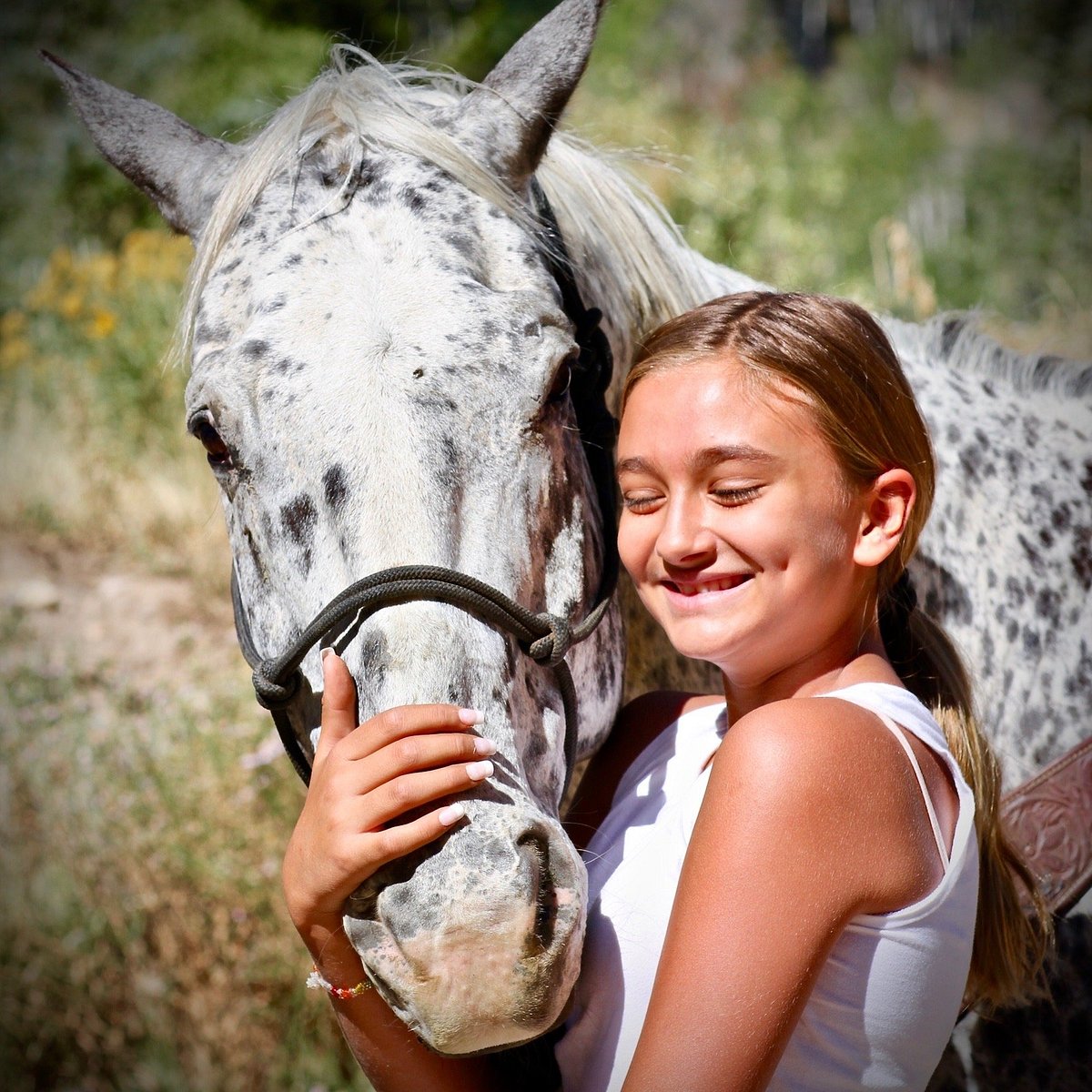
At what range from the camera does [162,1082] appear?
124 inches

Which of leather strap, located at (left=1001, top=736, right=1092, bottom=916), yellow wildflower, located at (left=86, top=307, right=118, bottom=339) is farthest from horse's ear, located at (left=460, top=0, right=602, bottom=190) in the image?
yellow wildflower, located at (left=86, top=307, right=118, bottom=339)

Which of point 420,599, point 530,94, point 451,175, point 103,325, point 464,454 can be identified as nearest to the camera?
point 420,599

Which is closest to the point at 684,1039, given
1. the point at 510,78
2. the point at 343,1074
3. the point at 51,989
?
the point at 510,78

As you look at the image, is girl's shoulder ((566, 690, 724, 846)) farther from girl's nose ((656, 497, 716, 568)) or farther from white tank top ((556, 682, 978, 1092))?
girl's nose ((656, 497, 716, 568))

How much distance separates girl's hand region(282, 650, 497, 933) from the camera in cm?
116

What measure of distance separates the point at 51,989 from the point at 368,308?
3.07 m

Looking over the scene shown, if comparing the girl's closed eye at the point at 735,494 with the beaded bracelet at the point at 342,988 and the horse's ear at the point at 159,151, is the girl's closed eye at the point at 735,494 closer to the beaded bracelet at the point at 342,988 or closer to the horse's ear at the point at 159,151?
the beaded bracelet at the point at 342,988

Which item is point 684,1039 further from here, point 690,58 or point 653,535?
point 690,58

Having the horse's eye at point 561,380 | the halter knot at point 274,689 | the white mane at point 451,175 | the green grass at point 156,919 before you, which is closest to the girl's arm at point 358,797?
the halter knot at point 274,689

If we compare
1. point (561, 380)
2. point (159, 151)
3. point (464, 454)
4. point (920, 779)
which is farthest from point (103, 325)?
point (920, 779)

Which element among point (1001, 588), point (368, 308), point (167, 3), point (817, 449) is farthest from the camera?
point (167, 3)

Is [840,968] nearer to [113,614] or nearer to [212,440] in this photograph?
[212,440]

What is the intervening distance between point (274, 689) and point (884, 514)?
914 millimetres

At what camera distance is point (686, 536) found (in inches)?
53.6
